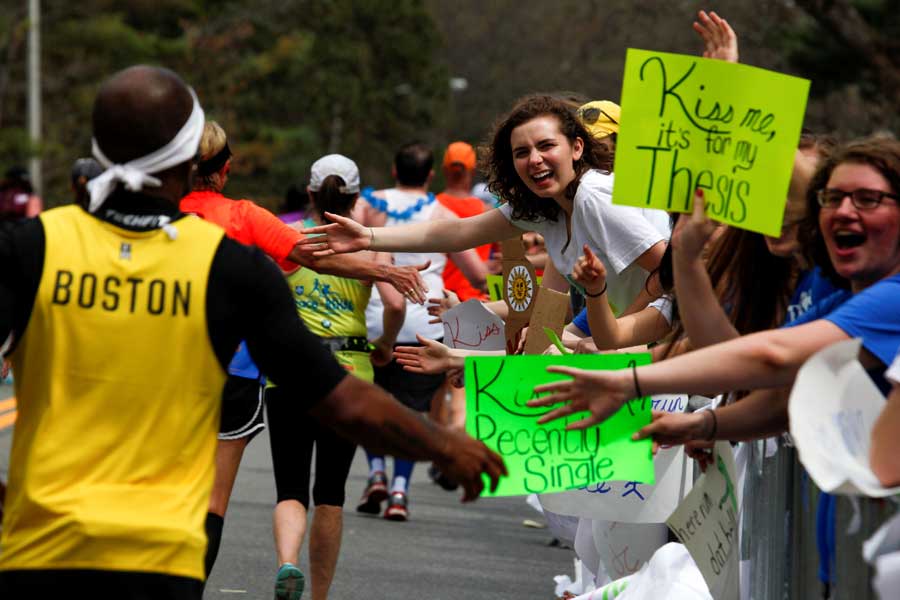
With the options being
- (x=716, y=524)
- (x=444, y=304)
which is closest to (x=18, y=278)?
(x=716, y=524)

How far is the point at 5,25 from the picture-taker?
1565 inches

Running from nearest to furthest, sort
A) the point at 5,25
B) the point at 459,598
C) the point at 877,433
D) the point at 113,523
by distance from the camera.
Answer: the point at 113,523 → the point at 877,433 → the point at 459,598 → the point at 5,25

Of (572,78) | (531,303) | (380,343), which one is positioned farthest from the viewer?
(572,78)

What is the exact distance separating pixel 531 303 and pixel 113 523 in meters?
3.59

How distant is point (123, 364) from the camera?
3.68 meters

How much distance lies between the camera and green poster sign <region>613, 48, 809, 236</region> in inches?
174

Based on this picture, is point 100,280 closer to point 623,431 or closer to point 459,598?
point 623,431

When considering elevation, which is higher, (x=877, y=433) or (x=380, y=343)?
(x=877, y=433)

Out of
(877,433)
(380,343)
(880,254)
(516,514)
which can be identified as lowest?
(516,514)

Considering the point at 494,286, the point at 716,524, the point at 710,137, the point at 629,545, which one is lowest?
the point at 629,545

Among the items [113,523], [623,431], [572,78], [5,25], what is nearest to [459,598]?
[623,431]

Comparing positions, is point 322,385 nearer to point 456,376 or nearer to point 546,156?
point 456,376

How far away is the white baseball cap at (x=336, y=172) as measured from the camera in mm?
8055

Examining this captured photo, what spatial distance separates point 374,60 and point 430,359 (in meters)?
65.5
